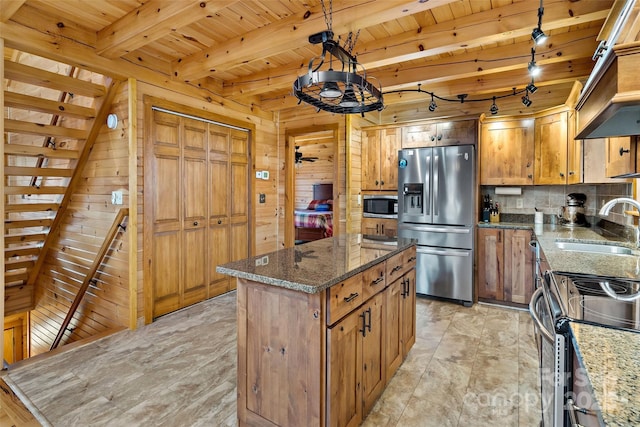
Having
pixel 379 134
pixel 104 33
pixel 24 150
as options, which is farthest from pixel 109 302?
pixel 379 134

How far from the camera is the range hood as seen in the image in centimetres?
116

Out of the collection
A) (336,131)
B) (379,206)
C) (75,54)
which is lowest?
(379,206)

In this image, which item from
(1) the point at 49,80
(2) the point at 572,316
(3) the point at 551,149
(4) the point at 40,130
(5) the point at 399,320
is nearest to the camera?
(2) the point at 572,316

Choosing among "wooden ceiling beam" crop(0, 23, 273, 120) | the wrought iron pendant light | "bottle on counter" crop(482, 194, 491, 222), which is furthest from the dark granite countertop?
"wooden ceiling beam" crop(0, 23, 273, 120)

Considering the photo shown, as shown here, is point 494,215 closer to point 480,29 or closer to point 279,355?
point 480,29

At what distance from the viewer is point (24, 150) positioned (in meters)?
2.99

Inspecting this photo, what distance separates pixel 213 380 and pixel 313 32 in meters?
2.65

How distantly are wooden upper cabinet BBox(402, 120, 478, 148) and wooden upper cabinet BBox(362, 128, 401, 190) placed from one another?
0.52ft

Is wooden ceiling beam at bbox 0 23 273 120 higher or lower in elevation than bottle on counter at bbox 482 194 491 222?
higher

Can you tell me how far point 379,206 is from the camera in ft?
14.9

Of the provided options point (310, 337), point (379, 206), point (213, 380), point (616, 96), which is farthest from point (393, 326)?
point (379, 206)

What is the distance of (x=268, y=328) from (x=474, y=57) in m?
3.21

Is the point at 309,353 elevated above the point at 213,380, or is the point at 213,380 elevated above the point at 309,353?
the point at 309,353

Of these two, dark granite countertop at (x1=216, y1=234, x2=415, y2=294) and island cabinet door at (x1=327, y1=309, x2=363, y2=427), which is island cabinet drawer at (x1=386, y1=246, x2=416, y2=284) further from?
island cabinet door at (x1=327, y1=309, x2=363, y2=427)
